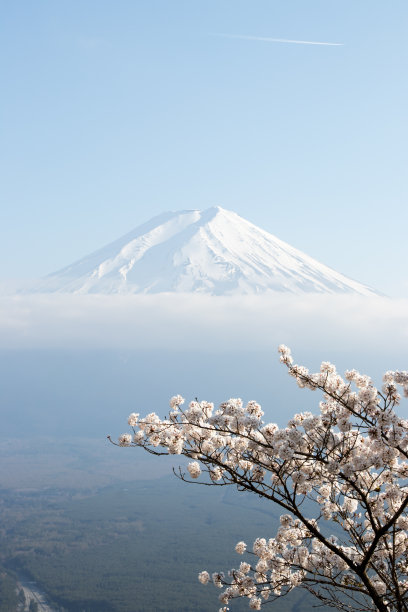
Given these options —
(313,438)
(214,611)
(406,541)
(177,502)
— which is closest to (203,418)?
(313,438)

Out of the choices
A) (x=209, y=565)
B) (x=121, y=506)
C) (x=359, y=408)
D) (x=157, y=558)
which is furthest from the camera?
(x=121, y=506)

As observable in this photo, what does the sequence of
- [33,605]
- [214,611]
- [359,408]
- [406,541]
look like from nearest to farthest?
1. [359,408]
2. [406,541]
3. [214,611]
4. [33,605]

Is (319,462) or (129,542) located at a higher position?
(319,462)

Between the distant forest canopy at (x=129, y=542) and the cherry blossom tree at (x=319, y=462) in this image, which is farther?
the distant forest canopy at (x=129, y=542)

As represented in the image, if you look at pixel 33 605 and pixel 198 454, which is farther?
pixel 33 605

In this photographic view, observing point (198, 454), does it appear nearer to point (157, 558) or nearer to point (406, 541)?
point (406, 541)

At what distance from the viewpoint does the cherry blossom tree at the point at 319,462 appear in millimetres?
3973

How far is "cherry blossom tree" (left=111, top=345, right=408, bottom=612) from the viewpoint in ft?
13.0

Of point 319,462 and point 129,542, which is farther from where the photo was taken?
point 129,542

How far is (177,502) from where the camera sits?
446ft

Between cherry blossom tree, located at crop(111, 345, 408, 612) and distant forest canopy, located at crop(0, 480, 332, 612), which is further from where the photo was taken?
distant forest canopy, located at crop(0, 480, 332, 612)

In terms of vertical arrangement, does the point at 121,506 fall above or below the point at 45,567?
above

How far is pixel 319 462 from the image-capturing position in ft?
15.5

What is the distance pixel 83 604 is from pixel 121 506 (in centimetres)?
6034
